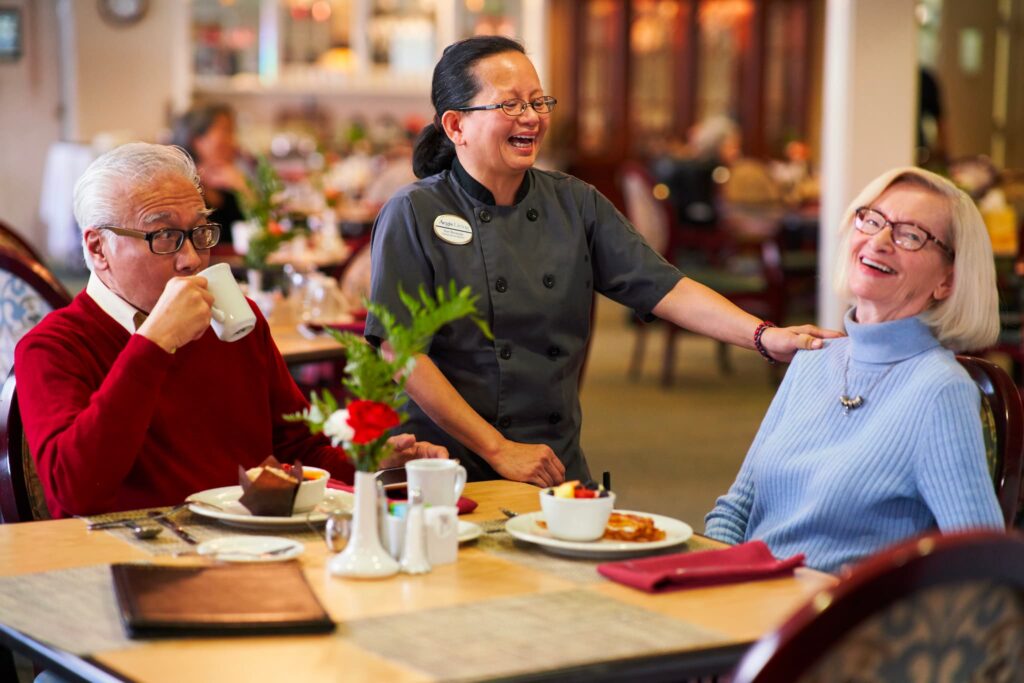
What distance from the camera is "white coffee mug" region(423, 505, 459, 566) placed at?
5.78 ft

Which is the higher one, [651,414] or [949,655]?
[949,655]

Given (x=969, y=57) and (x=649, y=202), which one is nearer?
(x=649, y=202)

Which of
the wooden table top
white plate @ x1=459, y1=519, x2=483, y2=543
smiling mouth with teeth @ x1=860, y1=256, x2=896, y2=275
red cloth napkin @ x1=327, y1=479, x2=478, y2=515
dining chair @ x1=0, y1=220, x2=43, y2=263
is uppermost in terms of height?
smiling mouth with teeth @ x1=860, y1=256, x2=896, y2=275

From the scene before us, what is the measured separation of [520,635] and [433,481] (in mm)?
410

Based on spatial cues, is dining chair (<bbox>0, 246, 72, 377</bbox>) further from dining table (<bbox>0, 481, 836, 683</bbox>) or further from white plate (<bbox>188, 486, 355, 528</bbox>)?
dining table (<bbox>0, 481, 836, 683</bbox>)

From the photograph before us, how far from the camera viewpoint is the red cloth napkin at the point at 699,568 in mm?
1660

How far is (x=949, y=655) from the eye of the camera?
114 centimetres

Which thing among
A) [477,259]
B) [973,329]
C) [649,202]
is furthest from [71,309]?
[649,202]

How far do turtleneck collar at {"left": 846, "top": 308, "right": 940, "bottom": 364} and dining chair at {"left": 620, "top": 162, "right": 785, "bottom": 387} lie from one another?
4.59 metres

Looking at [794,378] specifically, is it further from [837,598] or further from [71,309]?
[837,598]

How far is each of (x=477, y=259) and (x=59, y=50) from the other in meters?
11.4

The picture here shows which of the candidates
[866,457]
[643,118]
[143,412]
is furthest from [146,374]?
[643,118]

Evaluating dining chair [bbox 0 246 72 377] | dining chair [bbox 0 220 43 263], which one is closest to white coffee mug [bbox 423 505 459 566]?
dining chair [bbox 0 246 72 377]

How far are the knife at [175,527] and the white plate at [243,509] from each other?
0.03 meters
